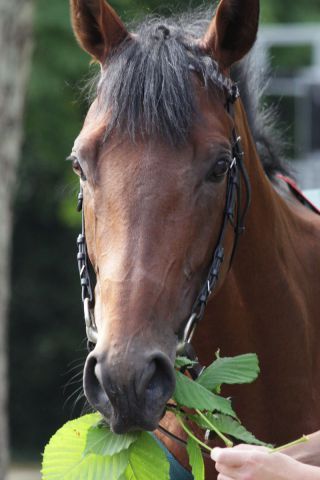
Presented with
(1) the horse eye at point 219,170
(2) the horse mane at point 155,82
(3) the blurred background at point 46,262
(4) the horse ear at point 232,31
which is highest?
(4) the horse ear at point 232,31

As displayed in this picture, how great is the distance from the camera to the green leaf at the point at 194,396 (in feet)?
11.3

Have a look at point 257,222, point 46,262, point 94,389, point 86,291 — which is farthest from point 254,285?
point 46,262

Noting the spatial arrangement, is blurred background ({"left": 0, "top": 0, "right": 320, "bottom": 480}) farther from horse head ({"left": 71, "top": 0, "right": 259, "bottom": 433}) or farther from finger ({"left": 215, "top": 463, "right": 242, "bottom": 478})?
finger ({"left": 215, "top": 463, "right": 242, "bottom": 478})

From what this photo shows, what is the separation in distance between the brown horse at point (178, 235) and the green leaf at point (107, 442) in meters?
0.13

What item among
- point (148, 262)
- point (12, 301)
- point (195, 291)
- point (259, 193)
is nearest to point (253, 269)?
point (259, 193)

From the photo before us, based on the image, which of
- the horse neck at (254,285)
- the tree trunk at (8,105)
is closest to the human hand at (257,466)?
the horse neck at (254,285)

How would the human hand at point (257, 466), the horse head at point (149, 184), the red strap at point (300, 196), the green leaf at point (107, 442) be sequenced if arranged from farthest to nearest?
1. the red strap at point (300, 196)
2. the green leaf at point (107, 442)
3. the horse head at point (149, 184)
4. the human hand at point (257, 466)

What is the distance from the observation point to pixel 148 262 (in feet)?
11.1

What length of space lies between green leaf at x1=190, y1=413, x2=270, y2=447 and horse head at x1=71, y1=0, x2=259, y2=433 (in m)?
0.33

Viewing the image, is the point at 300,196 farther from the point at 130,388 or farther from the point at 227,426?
the point at 130,388

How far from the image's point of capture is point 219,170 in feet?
12.0

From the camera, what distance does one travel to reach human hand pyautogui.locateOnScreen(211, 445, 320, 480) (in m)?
3.10

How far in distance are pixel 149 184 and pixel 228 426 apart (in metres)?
0.80

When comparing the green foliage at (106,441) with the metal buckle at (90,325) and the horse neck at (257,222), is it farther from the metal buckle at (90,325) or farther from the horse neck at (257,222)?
the horse neck at (257,222)
